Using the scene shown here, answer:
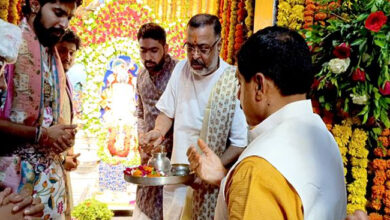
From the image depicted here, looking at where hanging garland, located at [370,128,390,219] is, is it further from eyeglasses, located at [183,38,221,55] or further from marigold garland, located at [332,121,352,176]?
eyeglasses, located at [183,38,221,55]

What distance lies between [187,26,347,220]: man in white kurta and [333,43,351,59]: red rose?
185 centimetres

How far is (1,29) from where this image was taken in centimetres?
132

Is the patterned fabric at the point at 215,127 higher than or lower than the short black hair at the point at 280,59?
lower

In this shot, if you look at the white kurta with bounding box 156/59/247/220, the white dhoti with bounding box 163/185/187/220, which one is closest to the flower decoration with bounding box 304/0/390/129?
the white kurta with bounding box 156/59/247/220

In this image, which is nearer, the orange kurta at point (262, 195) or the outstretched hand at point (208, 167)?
the orange kurta at point (262, 195)

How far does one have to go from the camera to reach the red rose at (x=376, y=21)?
2.85 metres

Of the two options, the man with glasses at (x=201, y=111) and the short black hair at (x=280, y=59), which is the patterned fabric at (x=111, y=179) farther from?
the short black hair at (x=280, y=59)

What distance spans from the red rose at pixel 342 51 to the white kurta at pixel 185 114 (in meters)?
0.90

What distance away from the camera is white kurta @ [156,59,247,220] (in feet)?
8.48

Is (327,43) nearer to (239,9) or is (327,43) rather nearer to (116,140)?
(239,9)

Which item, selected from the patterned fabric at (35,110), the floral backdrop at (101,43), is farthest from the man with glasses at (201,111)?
the floral backdrop at (101,43)

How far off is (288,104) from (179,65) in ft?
5.58

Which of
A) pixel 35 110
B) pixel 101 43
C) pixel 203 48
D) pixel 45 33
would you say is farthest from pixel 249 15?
pixel 35 110

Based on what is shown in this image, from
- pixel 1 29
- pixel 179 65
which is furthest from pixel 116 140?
pixel 1 29
